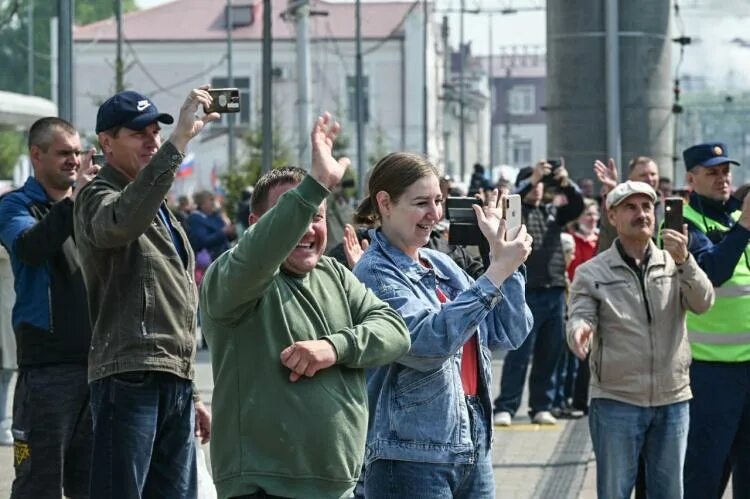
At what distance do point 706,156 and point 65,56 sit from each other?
591 cm

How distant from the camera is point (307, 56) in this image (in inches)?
834

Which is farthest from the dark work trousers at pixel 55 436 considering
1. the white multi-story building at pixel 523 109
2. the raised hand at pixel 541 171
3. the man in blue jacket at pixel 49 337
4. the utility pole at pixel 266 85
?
the white multi-story building at pixel 523 109

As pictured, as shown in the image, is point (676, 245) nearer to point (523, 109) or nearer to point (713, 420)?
point (713, 420)

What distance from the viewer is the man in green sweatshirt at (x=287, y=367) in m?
4.94

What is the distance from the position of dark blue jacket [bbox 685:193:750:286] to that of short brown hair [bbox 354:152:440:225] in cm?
266

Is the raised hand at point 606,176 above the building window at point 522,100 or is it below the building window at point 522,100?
below

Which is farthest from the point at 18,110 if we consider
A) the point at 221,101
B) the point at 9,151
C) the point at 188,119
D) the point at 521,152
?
the point at 521,152

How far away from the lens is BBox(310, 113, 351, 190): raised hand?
4855mm

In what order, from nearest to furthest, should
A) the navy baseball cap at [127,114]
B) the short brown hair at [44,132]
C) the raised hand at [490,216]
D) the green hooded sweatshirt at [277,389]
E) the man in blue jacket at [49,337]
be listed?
the green hooded sweatshirt at [277,389], the raised hand at [490,216], the navy baseball cap at [127,114], the man in blue jacket at [49,337], the short brown hair at [44,132]

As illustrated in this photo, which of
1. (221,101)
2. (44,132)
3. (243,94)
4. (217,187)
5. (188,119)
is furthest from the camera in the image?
(243,94)

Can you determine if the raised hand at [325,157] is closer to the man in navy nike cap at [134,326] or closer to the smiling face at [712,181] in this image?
the man in navy nike cap at [134,326]

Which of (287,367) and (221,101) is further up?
(221,101)

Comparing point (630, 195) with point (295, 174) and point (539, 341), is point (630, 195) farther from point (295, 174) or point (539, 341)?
point (539, 341)

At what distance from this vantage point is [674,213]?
7.82m
